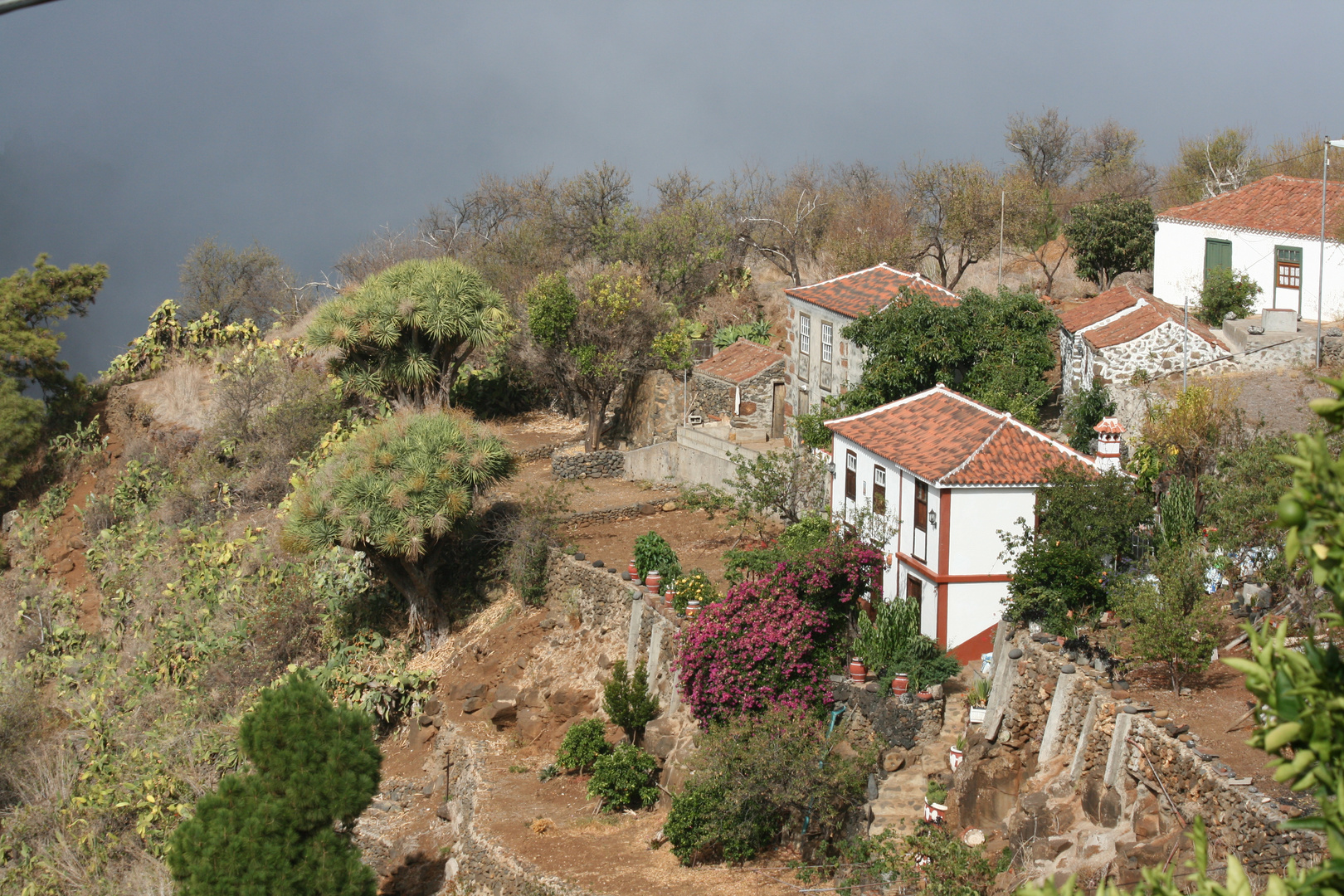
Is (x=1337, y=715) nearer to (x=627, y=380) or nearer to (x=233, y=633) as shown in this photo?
(x=233, y=633)

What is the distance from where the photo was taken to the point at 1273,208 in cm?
2981

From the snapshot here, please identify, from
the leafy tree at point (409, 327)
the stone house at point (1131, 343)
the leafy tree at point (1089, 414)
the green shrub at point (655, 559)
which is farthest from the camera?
the leafy tree at point (409, 327)

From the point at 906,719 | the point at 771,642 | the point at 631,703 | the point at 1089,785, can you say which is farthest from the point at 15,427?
the point at 1089,785

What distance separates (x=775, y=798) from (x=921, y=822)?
2.02 metres

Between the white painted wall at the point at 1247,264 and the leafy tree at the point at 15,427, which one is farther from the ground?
the white painted wall at the point at 1247,264

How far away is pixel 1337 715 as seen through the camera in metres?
5.03

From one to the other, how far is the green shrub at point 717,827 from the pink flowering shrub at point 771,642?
1654mm

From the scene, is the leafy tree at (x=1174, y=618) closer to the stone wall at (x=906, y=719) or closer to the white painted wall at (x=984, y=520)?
the stone wall at (x=906, y=719)

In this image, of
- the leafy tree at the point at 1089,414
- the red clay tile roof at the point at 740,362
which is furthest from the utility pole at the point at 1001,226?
the leafy tree at the point at 1089,414

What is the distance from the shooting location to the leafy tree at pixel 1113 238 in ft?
123

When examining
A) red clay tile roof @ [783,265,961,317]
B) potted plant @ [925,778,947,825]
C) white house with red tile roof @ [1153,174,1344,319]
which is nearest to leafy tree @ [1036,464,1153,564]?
potted plant @ [925,778,947,825]

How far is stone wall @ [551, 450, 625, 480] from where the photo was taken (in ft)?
114

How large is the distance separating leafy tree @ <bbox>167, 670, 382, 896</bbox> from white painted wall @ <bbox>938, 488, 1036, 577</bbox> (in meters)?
9.63

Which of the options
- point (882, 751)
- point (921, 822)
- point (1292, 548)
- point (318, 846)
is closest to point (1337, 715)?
point (1292, 548)
